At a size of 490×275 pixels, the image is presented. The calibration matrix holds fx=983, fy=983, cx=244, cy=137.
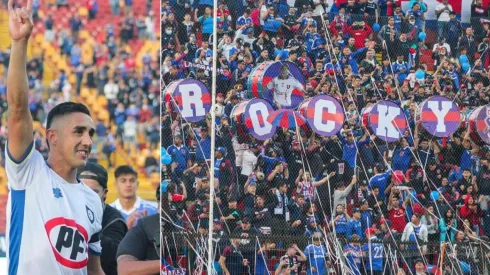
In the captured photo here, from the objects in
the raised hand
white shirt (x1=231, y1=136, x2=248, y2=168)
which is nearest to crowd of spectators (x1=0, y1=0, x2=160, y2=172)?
white shirt (x1=231, y1=136, x2=248, y2=168)

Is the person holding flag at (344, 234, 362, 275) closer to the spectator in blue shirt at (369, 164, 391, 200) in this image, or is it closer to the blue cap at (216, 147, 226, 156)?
the spectator in blue shirt at (369, 164, 391, 200)

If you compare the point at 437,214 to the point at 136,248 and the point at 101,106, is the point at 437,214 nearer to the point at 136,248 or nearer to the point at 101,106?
the point at 136,248

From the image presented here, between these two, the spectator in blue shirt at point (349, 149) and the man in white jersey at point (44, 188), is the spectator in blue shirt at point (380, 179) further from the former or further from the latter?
the man in white jersey at point (44, 188)

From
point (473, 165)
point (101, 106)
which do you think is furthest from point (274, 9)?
point (101, 106)

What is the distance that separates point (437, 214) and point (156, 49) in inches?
478

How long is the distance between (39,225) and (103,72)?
48.8ft

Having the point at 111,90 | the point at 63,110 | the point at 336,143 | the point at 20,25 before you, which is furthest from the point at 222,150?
the point at 111,90

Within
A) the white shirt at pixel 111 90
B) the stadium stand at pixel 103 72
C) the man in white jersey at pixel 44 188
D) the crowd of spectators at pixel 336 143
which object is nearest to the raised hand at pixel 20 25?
the man in white jersey at pixel 44 188

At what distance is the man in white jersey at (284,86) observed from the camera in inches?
298

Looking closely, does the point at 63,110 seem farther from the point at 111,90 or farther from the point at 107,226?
the point at 111,90

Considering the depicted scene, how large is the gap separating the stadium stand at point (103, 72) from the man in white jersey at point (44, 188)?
42.8 feet

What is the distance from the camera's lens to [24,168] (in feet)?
12.6

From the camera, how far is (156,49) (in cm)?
1927

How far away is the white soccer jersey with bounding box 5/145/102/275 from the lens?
3850 mm
